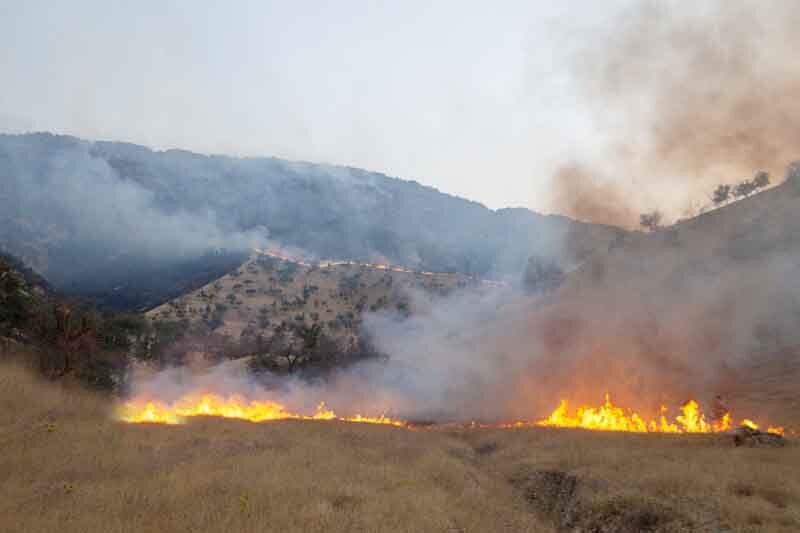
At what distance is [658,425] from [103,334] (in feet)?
121

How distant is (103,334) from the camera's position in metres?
40.8

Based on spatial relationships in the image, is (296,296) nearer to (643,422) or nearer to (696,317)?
(696,317)

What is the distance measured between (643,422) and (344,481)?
58.9ft

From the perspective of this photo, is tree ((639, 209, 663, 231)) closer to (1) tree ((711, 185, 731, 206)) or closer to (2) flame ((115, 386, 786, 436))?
(1) tree ((711, 185, 731, 206))

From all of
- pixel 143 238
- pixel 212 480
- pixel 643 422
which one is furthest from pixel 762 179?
pixel 143 238

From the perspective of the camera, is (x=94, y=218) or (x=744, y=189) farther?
(x=94, y=218)

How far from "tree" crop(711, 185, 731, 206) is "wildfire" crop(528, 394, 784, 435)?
52585mm

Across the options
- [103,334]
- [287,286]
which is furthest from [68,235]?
[103,334]

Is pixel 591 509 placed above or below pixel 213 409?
above

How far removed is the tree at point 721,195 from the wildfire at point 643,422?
5259cm

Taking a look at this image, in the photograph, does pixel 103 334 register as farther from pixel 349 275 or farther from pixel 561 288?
pixel 349 275

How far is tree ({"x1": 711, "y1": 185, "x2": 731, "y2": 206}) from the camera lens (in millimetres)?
70938

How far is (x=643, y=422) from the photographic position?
2536 cm

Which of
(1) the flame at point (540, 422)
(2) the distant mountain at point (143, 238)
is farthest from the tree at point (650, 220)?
(1) the flame at point (540, 422)
